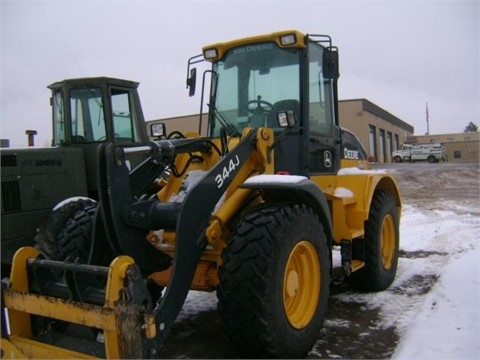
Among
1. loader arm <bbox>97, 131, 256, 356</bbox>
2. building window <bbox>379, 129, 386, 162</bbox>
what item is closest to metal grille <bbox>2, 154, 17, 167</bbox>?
loader arm <bbox>97, 131, 256, 356</bbox>

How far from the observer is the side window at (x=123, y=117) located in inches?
293

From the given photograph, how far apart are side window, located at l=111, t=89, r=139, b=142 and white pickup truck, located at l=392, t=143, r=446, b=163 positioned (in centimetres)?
4215

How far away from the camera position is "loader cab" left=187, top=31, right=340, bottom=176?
462cm

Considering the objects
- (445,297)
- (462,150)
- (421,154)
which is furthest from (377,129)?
(445,297)

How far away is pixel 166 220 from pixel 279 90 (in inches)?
70.7

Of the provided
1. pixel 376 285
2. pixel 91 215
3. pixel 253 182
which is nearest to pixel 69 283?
pixel 91 215

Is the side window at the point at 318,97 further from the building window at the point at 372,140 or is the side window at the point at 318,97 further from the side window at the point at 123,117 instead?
the building window at the point at 372,140

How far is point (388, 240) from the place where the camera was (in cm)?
625

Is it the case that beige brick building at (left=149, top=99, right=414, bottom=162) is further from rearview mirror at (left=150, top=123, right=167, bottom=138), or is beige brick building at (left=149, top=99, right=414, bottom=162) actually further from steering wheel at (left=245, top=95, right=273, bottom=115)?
rearview mirror at (left=150, top=123, right=167, bottom=138)

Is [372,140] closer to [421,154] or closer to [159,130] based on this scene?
[421,154]

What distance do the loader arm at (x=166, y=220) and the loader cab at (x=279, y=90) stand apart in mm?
922

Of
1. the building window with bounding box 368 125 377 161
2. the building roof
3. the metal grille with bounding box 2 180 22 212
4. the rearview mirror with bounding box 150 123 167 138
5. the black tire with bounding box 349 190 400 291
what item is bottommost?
the black tire with bounding box 349 190 400 291

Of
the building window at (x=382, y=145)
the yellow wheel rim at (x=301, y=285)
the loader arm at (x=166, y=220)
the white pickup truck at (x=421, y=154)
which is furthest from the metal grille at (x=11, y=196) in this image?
the white pickup truck at (x=421, y=154)

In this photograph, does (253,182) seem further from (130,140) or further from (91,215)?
(130,140)
